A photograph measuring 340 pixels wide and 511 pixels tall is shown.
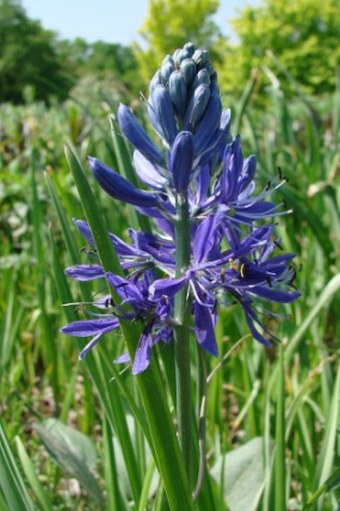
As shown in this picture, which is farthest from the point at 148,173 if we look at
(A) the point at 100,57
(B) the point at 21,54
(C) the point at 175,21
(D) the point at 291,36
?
(A) the point at 100,57

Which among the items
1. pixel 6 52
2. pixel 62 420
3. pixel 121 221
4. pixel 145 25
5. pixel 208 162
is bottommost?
pixel 62 420

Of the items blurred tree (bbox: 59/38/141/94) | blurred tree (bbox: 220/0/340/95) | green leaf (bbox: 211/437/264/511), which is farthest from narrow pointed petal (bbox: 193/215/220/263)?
blurred tree (bbox: 59/38/141/94)

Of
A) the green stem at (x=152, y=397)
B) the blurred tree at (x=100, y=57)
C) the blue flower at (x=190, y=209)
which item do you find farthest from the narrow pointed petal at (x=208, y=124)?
the blurred tree at (x=100, y=57)

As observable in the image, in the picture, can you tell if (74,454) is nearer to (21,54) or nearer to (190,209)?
(190,209)

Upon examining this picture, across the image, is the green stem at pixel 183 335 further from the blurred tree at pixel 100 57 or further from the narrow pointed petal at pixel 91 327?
the blurred tree at pixel 100 57

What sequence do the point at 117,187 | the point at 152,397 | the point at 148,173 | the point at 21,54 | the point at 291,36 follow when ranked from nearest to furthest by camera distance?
the point at 152,397 < the point at 117,187 < the point at 148,173 < the point at 291,36 < the point at 21,54

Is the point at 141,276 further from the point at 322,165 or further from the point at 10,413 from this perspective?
the point at 322,165

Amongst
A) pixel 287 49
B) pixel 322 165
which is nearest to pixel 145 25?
pixel 287 49

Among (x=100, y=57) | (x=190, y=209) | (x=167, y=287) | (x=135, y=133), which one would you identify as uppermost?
(x=100, y=57)
